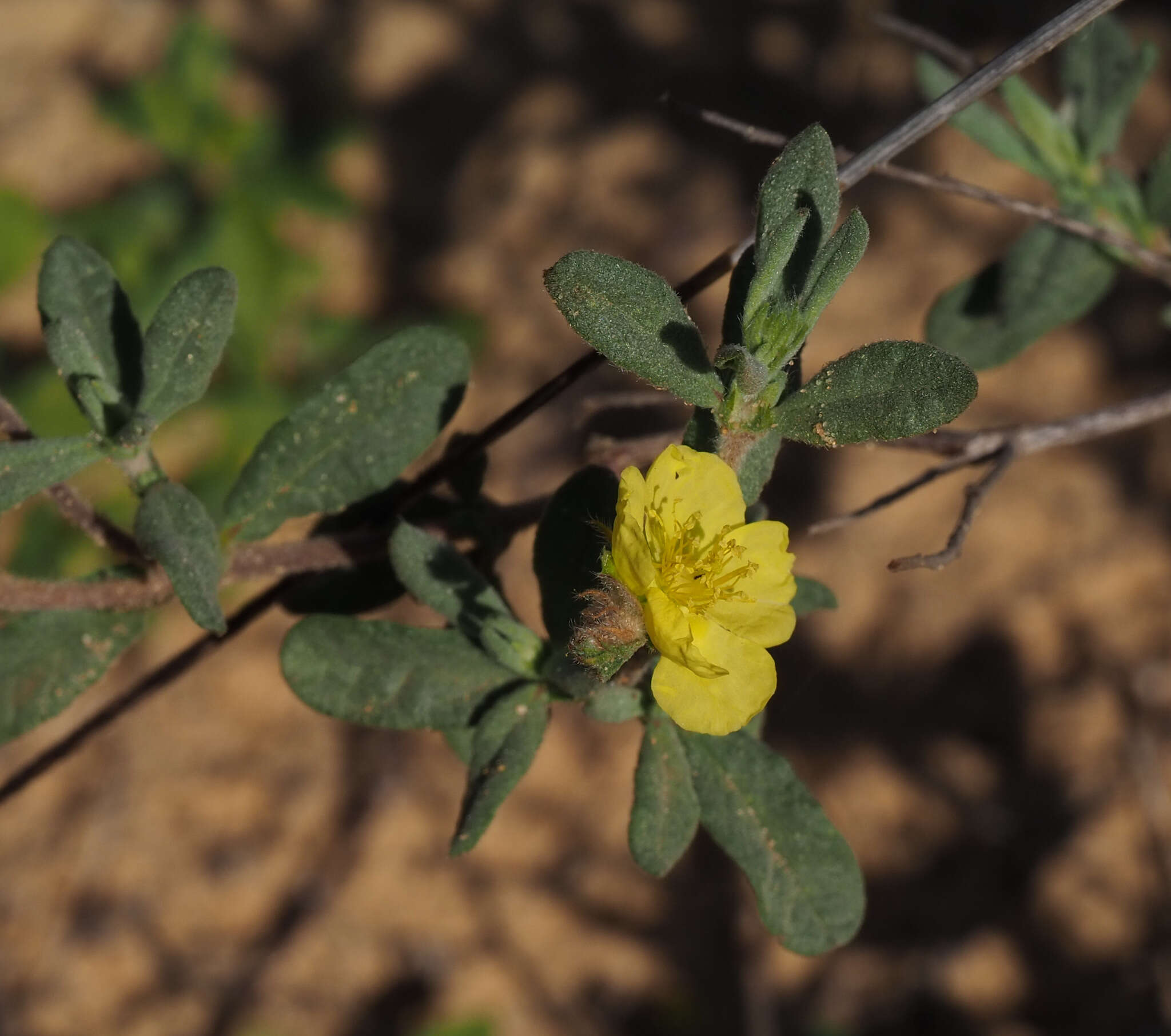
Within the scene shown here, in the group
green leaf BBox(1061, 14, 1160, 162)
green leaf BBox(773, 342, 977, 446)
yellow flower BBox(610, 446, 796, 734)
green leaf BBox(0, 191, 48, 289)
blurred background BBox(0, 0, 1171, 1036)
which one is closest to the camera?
green leaf BBox(773, 342, 977, 446)

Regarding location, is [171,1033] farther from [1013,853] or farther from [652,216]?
[652,216]

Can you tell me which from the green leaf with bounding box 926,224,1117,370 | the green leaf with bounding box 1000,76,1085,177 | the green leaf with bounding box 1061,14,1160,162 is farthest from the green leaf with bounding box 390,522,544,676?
the green leaf with bounding box 1061,14,1160,162

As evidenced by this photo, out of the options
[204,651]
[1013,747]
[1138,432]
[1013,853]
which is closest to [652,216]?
[1138,432]

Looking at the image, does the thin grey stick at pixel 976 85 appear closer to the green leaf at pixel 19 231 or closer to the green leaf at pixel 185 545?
the green leaf at pixel 185 545

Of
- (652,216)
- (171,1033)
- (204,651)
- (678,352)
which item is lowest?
(171,1033)

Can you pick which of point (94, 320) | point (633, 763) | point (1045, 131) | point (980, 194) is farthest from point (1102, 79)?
point (633, 763)

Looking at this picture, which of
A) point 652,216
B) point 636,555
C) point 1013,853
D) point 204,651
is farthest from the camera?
point 652,216

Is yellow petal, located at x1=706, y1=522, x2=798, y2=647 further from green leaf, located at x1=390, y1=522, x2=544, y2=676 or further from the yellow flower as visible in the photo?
green leaf, located at x1=390, y1=522, x2=544, y2=676
